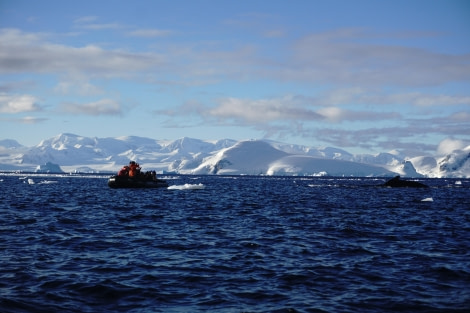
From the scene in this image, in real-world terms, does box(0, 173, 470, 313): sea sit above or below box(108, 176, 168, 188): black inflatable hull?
below

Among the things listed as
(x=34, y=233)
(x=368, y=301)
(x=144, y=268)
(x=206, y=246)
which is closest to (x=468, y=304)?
(x=368, y=301)

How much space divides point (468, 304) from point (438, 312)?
125 centimetres

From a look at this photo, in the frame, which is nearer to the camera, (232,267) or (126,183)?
(232,267)

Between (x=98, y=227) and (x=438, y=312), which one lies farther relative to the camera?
(x=98, y=227)

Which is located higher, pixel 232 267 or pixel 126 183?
pixel 126 183

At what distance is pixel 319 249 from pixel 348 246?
5.55 feet

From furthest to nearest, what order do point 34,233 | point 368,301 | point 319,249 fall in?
point 34,233, point 319,249, point 368,301

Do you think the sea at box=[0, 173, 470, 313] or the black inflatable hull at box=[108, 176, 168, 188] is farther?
the black inflatable hull at box=[108, 176, 168, 188]

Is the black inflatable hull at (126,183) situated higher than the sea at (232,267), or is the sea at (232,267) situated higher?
the black inflatable hull at (126,183)

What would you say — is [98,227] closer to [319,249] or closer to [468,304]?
[319,249]

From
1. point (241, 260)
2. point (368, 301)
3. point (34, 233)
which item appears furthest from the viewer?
point (34, 233)

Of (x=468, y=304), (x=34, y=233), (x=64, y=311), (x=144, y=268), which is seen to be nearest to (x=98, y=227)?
(x=34, y=233)

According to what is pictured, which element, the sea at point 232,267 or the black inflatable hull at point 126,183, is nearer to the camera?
the sea at point 232,267

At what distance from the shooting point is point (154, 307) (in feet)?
44.3
